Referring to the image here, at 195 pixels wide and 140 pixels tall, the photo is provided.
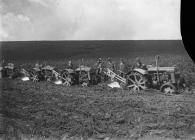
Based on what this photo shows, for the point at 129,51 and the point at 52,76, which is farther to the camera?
the point at 52,76

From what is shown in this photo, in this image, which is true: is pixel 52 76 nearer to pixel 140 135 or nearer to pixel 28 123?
pixel 28 123

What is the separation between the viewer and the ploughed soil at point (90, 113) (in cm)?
397

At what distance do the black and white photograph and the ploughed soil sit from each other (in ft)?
0.04

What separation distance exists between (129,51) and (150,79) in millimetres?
441

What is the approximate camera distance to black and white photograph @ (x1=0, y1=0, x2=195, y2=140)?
3.98 m

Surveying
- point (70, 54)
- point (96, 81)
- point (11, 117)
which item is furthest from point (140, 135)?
point (11, 117)

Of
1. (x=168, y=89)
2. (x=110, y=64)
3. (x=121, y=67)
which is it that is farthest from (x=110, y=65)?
(x=168, y=89)

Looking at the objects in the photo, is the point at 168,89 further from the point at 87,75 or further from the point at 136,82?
the point at 87,75

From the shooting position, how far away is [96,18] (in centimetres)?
434

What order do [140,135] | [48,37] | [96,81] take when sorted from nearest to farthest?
[140,135] < [96,81] < [48,37]

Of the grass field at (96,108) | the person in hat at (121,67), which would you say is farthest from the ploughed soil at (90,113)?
the person in hat at (121,67)

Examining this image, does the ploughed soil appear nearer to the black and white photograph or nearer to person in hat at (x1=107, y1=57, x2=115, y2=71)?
the black and white photograph

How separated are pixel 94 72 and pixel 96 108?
0.47 metres

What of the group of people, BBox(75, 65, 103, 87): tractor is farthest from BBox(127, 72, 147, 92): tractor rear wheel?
BBox(75, 65, 103, 87): tractor
